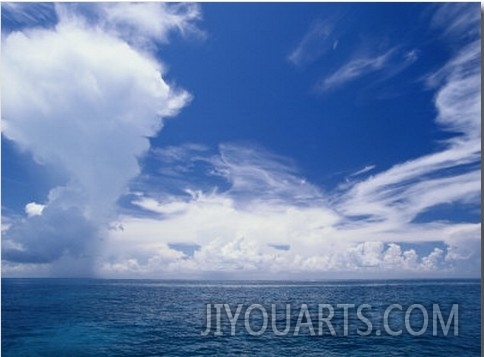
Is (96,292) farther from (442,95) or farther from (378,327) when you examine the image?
(442,95)

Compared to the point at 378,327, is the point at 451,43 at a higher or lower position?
higher

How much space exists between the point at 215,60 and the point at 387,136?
443cm

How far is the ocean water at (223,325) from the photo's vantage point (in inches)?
342

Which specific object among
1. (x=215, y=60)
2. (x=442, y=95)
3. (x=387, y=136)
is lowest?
(x=387, y=136)

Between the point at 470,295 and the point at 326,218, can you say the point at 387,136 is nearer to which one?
the point at 326,218

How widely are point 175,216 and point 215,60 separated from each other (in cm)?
413

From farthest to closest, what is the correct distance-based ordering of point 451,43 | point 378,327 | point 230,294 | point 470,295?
point 230,294, point 470,295, point 378,327, point 451,43

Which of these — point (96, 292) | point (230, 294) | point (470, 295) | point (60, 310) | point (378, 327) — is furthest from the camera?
point (96, 292)

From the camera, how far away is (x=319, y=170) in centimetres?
980

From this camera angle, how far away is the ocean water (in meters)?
8.68

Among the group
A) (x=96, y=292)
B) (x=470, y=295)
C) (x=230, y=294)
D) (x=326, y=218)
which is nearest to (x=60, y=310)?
(x=96, y=292)

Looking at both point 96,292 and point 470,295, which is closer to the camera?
point 470,295

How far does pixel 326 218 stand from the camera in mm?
10062

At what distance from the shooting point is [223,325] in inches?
381
